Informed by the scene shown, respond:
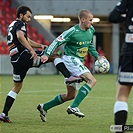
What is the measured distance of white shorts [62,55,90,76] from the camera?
31.1ft

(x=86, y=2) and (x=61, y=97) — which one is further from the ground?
A: (x=61, y=97)

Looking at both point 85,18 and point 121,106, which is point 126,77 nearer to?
point 121,106

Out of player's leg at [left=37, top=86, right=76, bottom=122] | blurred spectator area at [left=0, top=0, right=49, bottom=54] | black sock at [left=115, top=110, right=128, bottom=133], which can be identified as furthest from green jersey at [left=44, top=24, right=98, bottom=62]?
blurred spectator area at [left=0, top=0, right=49, bottom=54]

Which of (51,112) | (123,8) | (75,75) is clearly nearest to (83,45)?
(75,75)

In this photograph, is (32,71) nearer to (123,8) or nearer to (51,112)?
(51,112)

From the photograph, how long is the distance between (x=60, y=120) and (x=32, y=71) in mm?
19114

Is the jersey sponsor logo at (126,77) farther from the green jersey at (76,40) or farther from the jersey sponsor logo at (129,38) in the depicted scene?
the green jersey at (76,40)

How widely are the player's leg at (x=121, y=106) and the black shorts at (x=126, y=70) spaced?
0.33 ft

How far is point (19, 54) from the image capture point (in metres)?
9.53

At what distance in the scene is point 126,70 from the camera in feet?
21.4

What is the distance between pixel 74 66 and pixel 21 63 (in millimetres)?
858

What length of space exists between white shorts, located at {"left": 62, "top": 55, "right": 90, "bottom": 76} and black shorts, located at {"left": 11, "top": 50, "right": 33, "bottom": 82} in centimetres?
61

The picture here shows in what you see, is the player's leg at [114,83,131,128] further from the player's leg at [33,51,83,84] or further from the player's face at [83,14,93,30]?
the player's face at [83,14,93,30]

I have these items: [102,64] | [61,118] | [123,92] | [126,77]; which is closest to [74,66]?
[102,64]
